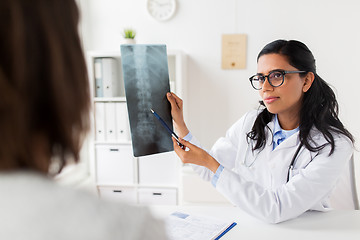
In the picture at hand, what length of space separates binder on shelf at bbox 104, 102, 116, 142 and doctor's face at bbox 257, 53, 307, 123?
4.66 ft

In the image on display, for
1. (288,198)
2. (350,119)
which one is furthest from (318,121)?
(350,119)

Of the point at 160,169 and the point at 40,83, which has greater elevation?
the point at 40,83

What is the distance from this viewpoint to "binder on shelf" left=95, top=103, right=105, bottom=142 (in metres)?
2.47

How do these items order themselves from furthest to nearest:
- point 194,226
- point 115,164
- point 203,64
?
point 203,64
point 115,164
point 194,226

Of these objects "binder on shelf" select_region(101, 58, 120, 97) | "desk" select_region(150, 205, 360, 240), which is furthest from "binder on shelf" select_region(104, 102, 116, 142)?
"desk" select_region(150, 205, 360, 240)

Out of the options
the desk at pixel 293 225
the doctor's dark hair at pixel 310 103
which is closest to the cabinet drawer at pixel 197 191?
the doctor's dark hair at pixel 310 103

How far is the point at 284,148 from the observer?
137 cm

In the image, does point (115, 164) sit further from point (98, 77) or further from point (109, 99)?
point (98, 77)

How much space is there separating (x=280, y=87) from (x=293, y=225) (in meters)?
0.59

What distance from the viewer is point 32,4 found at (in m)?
0.39

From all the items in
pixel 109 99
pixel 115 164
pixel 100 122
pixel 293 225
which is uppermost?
pixel 109 99

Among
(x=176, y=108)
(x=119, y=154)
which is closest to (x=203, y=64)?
(x=119, y=154)

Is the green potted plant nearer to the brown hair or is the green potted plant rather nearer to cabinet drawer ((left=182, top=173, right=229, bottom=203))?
cabinet drawer ((left=182, top=173, right=229, bottom=203))

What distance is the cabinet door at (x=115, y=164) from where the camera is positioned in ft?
8.32
